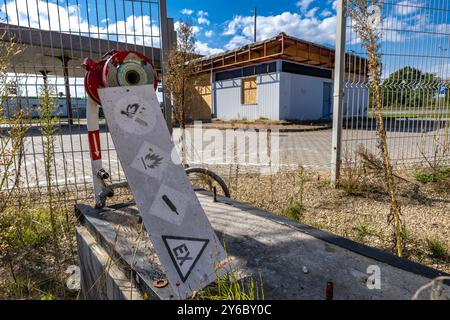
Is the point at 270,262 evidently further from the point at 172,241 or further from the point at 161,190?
the point at 161,190

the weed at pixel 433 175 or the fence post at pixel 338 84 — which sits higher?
the fence post at pixel 338 84

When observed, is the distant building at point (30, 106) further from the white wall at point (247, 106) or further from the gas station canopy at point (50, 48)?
the white wall at point (247, 106)

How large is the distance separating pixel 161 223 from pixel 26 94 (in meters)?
2.70

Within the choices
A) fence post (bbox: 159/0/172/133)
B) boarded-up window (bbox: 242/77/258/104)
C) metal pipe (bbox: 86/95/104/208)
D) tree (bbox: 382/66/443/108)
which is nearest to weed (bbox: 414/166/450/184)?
tree (bbox: 382/66/443/108)

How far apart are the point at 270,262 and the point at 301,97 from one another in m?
17.1

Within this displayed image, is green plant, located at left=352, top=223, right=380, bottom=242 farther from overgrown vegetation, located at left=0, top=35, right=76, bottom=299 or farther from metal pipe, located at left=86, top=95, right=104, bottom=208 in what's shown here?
overgrown vegetation, located at left=0, top=35, right=76, bottom=299

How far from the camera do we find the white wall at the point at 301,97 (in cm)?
1655

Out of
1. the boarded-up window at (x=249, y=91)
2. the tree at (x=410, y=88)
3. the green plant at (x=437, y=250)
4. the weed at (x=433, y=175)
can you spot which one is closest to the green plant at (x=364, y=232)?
the green plant at (x=437, y=250)

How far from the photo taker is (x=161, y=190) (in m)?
1.38

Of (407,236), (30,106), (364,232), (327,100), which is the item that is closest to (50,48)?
(30,106)

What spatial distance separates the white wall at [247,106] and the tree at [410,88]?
11509 mm

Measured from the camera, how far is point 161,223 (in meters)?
1.33
